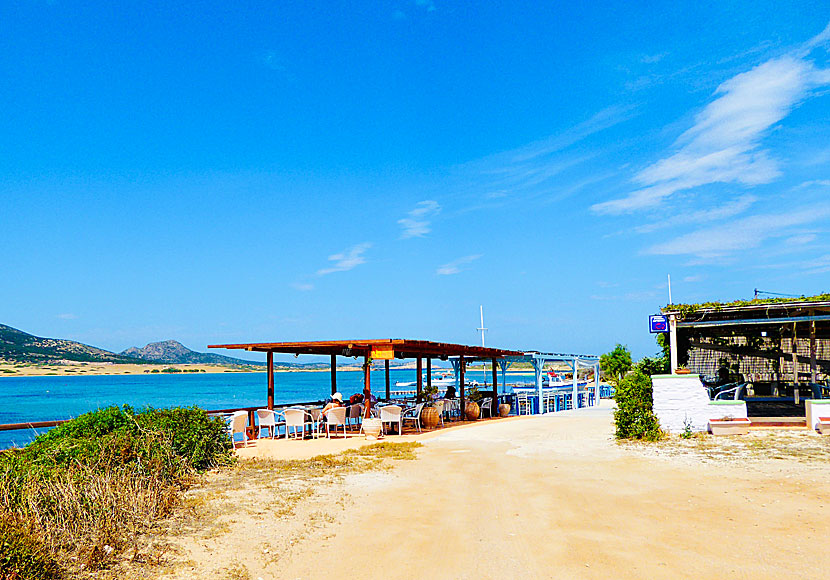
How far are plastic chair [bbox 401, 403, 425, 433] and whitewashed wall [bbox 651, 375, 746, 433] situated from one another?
4925mm

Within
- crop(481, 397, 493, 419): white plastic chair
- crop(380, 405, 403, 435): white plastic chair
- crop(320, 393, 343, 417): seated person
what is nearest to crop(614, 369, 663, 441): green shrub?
crop(380, 405, 403, 435): white plastic chair

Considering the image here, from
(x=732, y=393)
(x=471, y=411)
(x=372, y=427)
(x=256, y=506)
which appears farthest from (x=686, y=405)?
(x=256, y=506)

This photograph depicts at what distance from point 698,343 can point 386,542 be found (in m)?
12.5

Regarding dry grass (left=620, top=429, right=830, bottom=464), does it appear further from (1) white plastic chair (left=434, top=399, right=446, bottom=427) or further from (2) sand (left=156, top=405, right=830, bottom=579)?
(1) white plastic chair (left=434, top=399, right=446, bottom=427)

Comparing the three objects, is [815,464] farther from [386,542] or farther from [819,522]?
[386,542]

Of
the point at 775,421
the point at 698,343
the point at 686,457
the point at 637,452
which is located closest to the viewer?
the point at 686,457

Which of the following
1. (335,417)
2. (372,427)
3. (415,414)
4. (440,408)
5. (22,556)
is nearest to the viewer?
(22,556)

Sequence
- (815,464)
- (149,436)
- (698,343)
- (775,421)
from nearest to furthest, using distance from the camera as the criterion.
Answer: (149,436) < (815,464) < (775,421) < (698,343)

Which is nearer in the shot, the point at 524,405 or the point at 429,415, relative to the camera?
the point at 429,415

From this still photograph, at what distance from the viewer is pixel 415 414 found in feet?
46.8

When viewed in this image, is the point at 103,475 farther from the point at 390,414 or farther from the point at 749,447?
the point at 749,447

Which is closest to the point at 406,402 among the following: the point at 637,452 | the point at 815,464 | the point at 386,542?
the point at 637,452

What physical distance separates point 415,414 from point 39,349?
167 meters

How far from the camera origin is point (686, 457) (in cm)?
943
